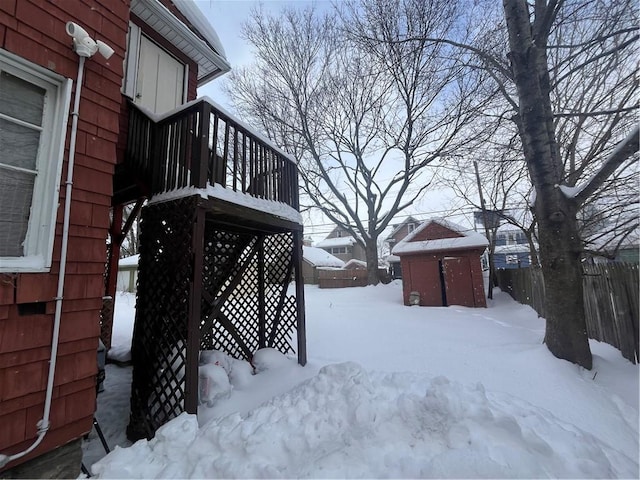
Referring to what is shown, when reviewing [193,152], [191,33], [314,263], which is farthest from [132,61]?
[314,263]

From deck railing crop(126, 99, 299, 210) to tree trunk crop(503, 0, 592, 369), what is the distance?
150 inches

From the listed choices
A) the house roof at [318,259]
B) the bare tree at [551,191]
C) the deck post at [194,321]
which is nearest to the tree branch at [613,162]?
the bare tree at [551,191]

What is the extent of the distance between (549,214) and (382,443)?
3.85m

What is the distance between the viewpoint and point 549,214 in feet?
13.5

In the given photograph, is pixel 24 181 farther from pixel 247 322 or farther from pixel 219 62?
pixel 219 62

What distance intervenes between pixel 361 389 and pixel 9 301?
2.72 m

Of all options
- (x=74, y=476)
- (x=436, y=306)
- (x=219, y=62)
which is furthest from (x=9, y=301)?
(x=436, y=306)

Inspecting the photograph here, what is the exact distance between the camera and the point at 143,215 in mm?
3484

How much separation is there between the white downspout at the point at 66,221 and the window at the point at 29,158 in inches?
2.4

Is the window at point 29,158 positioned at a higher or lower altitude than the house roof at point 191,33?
lower

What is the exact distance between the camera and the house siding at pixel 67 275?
196 centimetres

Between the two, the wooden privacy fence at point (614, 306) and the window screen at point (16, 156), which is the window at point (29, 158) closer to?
the window screen at point (16, 156)

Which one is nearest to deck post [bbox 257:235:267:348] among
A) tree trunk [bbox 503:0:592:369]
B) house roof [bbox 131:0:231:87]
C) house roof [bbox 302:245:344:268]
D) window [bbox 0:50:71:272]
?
window [bbox 0:50:71:272]

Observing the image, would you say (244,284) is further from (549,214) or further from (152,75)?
(549,214)
